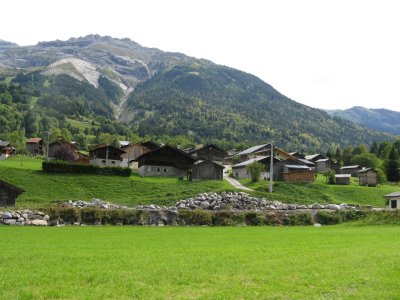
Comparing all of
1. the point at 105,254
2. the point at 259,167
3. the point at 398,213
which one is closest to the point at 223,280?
the point at 105,254

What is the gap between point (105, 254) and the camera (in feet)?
63.4

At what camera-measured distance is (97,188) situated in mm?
69500

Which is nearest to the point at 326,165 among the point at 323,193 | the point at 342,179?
the point at 342,179

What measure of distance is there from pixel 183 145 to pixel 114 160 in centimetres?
9052

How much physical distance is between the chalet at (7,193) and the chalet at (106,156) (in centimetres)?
4497

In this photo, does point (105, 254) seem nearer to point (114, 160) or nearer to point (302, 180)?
point (302, 180)

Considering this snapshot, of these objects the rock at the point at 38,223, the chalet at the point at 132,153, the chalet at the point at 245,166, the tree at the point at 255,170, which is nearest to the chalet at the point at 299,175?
the chalet at the point at 245,166

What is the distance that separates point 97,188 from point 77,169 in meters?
7.51

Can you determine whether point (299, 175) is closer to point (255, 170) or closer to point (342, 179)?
point (255, 170)

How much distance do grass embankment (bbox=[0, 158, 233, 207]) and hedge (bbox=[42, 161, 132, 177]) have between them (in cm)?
130

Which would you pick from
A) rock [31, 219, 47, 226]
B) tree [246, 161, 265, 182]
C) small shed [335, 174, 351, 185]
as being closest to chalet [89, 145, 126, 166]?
tree [246, 161, 265, 182]

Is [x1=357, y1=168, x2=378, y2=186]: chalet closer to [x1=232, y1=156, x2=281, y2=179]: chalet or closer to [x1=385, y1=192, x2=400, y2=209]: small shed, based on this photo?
[x1=232, y1=156, x2=281, y2=179]: chalet

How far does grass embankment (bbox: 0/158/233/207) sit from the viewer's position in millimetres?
63406

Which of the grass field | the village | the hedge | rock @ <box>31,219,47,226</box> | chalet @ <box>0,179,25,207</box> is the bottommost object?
rock @ <box>31,219,47,226</box>
